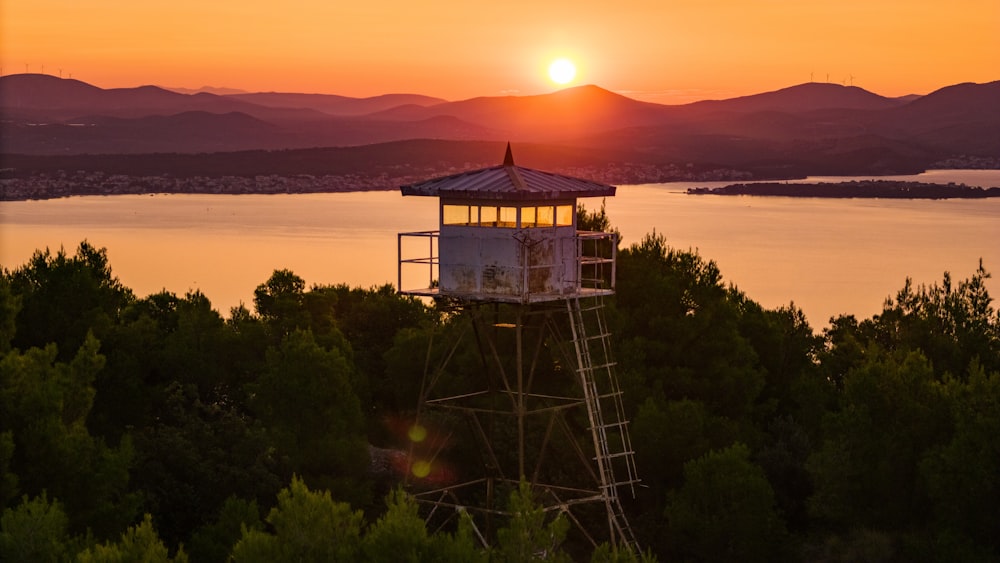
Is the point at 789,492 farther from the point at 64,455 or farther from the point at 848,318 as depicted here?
the point at 64,455

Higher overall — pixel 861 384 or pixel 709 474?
pixel 861 384

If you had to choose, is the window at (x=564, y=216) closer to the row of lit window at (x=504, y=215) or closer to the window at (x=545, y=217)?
the row of lit window at (x=504, y=215)

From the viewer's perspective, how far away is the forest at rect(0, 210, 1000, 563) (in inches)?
1296

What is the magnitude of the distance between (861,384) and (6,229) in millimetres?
158335

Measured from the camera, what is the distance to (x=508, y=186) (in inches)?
1171

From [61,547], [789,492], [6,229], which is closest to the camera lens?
[61,547]

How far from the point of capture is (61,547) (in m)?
26.6

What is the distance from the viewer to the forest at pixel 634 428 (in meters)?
32.9

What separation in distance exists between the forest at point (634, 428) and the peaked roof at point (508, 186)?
3150 millimetres

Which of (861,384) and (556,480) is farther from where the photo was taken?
(556,480)

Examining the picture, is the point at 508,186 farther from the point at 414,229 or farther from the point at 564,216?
the point at 414,229

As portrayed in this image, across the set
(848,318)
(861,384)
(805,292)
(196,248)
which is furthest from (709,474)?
(196,248)

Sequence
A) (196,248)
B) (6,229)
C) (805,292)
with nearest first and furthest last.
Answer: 1. (805,292)
2. (196,248)
3. (6,229)

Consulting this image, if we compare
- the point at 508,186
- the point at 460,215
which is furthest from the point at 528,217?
the point at 460,215
